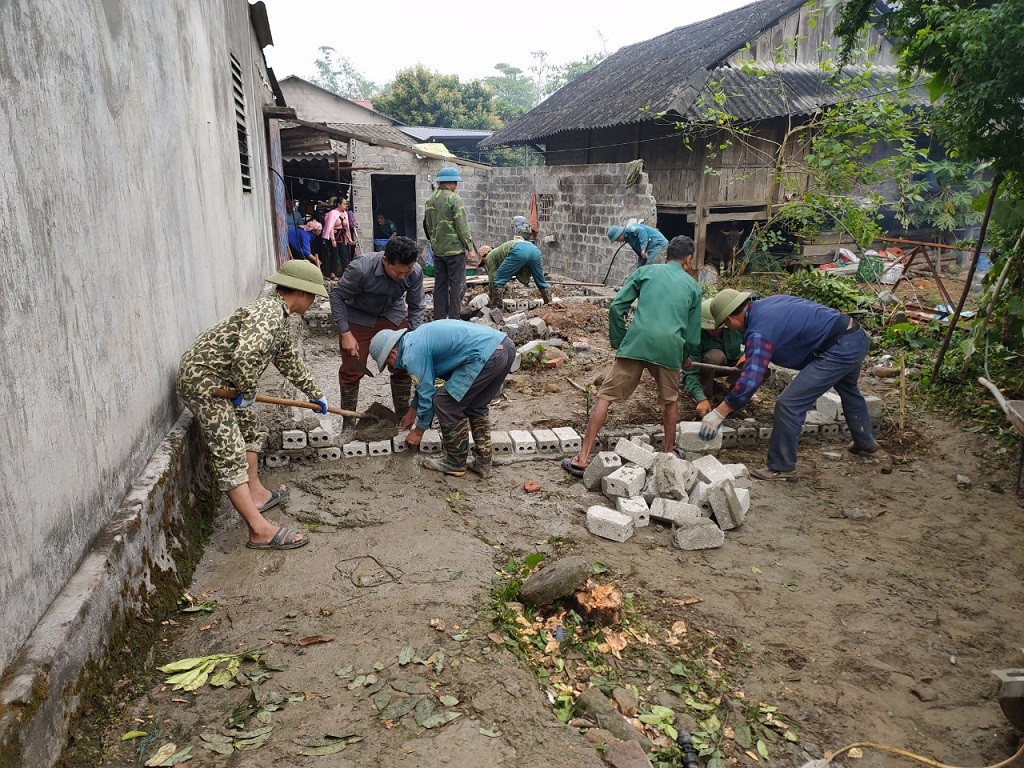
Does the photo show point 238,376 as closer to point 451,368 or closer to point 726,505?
point 451,368

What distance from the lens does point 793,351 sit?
205 inches

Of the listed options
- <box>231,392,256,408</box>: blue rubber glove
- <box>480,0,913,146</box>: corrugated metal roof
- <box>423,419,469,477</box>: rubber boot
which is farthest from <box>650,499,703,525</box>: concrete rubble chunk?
<box>480,0,913,146</box>: corrugated metal roof

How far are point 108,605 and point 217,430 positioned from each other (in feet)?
4.29

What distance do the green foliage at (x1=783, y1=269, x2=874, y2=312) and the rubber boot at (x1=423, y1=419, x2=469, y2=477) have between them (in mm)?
6491

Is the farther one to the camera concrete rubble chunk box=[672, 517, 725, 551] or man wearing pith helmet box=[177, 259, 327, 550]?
concrete rubble chunk box=[672, 517, 725, 551]

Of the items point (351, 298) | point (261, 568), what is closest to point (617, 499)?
point (261, 568)

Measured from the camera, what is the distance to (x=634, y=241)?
396 inches

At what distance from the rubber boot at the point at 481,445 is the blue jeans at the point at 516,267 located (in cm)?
544

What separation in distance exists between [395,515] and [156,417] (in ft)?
5.02

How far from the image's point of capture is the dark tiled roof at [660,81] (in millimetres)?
13336

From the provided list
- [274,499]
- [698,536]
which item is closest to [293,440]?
[274,499]

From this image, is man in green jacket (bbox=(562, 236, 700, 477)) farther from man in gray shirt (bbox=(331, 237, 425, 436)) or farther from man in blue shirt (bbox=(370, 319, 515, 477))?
man in gray shirt (bbox=(331, 237, 425, 436))

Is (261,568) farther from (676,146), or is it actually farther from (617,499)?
(676,146)

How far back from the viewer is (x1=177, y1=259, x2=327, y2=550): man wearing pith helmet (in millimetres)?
3729
